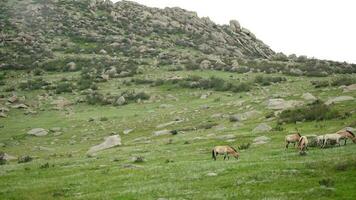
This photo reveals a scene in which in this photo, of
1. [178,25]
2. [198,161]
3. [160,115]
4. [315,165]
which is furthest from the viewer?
[178,25]

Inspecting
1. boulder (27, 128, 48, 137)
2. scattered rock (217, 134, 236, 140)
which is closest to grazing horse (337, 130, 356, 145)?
scattered rock (217, 134, 236, 140)

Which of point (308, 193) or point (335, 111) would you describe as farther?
point (335, 111)

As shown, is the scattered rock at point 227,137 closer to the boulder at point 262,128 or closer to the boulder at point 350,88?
the boulder at point 262,128

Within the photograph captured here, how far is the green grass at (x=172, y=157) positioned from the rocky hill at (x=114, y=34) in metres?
29.8

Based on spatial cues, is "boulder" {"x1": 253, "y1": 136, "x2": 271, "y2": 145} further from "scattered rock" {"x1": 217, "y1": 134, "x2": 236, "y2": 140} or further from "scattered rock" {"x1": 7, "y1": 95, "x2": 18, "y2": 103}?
"scattered rock" {"x1": 7, "y1": 95, "x2": 18, "y2": 103}

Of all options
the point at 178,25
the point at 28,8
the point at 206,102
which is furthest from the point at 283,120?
the point at 28,8

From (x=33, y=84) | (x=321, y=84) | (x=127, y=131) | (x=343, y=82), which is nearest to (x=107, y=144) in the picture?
(x=127, y=131)

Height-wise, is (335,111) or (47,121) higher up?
(335,111)

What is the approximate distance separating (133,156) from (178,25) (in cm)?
9865

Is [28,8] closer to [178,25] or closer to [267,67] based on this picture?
[178,25]

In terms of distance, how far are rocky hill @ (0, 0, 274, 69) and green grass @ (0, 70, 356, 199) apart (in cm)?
2980

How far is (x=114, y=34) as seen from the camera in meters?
125

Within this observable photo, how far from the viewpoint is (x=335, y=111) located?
47.2 metres

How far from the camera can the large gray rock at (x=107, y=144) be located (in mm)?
47625
